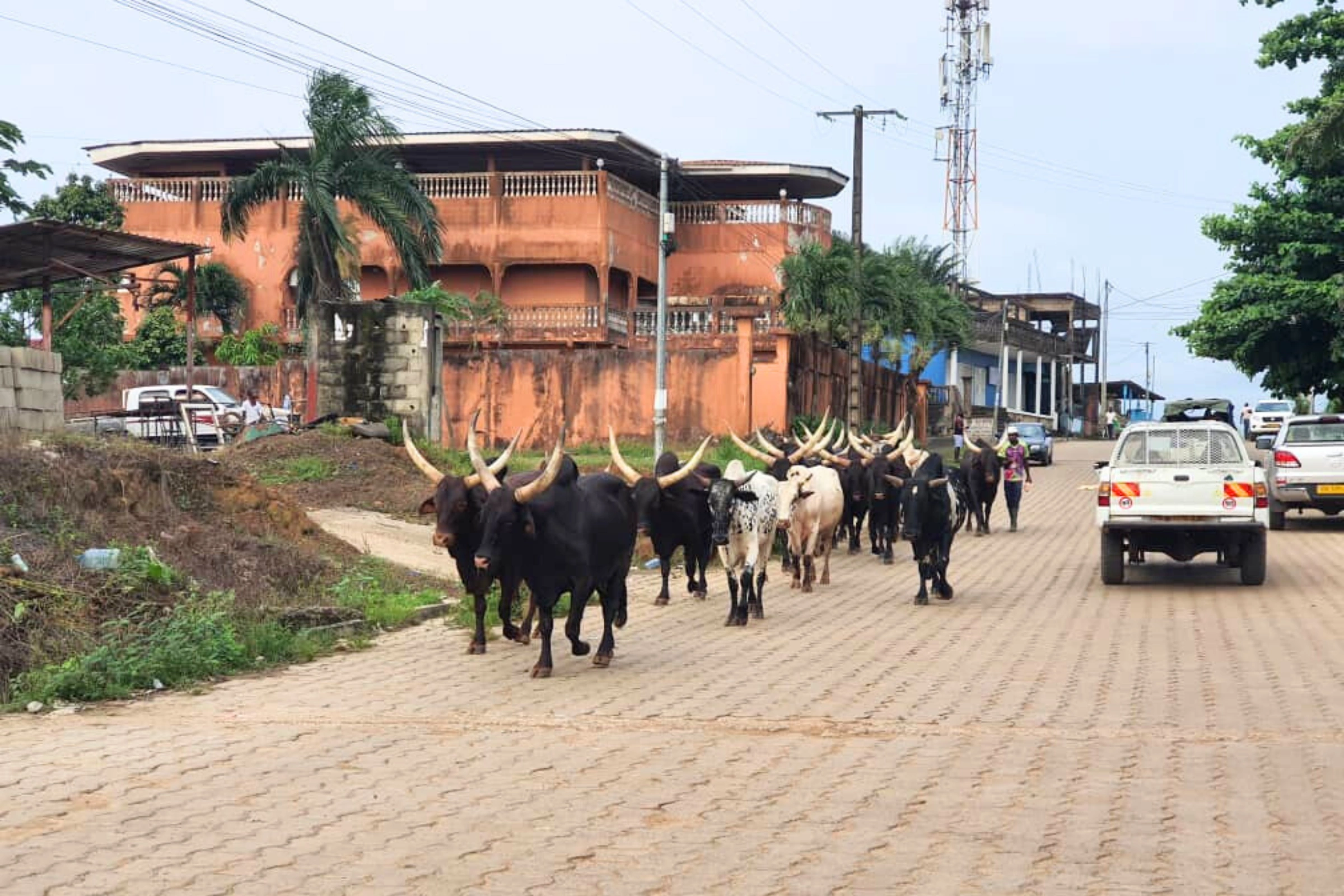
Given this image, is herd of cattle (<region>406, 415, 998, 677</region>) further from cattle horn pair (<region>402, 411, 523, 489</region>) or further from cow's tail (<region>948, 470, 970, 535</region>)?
cow's tail (<region>948, 470, 970, 535</region>)

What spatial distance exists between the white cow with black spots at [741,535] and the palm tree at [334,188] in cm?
1675

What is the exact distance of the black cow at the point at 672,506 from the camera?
1540 centimetres

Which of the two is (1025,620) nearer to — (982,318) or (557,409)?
(557,409)

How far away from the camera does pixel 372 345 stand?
84.9 feet

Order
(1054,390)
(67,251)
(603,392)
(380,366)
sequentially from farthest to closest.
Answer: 1. (1054,390)
2. (603,392)
3. (380,366)
4. (67,251)

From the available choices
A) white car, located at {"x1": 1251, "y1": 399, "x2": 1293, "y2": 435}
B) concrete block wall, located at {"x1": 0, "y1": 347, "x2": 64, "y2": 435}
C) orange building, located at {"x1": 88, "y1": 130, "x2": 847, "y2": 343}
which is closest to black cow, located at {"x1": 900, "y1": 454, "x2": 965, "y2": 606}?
concrete block wall, located at {"x1": 0, "y1": 347, "x2": 64, "y2": 435}

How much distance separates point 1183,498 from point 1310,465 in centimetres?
754

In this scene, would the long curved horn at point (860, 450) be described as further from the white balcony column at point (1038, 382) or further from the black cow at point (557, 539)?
the white balcony column at point (1038, 382)

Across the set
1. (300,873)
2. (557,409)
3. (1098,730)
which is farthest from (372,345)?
(300,873)

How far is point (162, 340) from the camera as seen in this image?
3959 centimetres

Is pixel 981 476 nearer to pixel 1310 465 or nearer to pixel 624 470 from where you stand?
pixel 1310 465

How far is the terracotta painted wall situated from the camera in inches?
1284

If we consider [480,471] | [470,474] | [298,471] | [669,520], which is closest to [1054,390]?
[298,471]

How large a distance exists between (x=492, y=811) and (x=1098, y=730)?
12.4ft
